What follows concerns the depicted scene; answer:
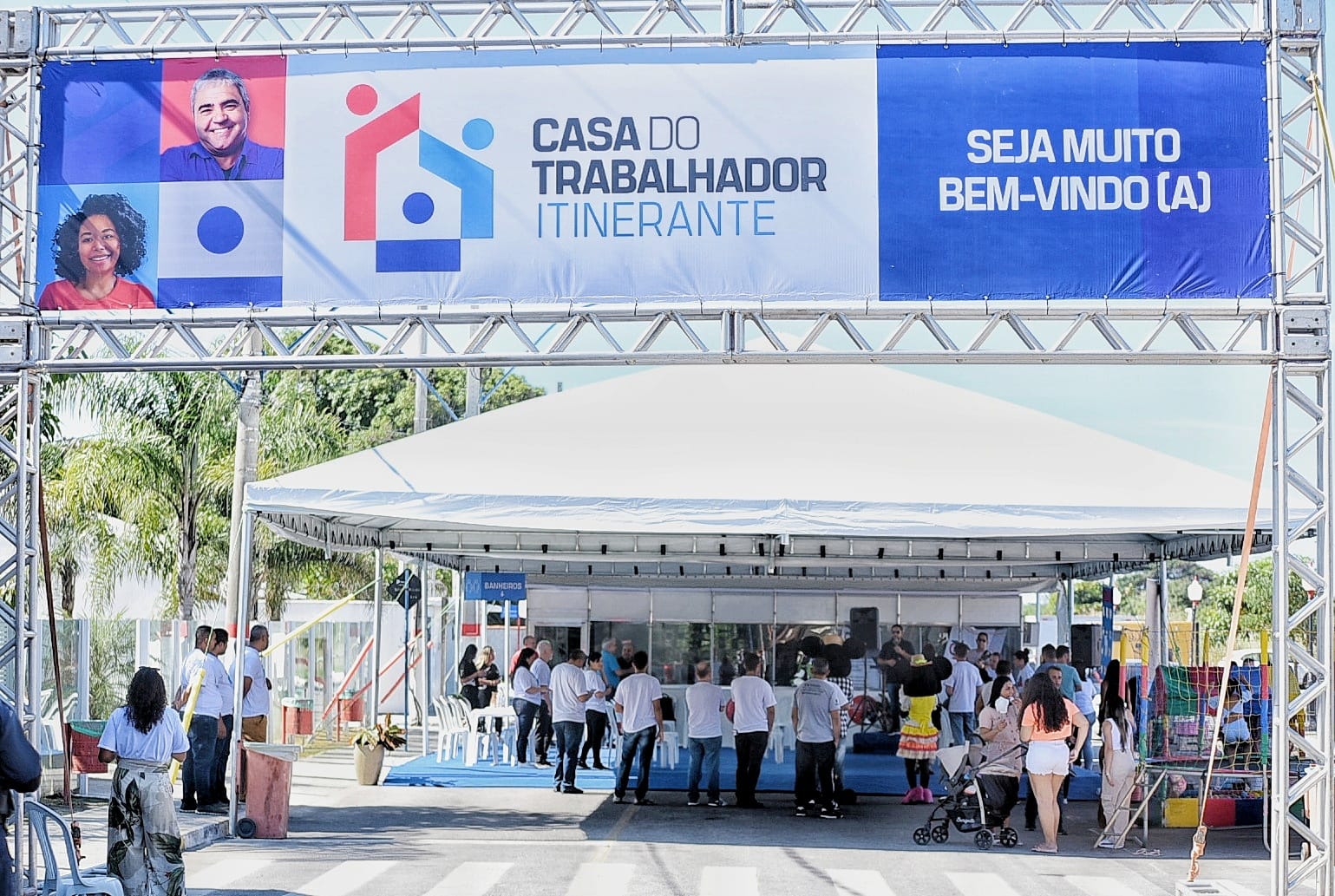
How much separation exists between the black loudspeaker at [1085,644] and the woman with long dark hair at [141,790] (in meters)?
17.2

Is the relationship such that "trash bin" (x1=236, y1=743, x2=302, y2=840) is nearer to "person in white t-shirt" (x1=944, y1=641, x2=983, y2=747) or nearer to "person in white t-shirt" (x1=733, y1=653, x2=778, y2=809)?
"person in white t-shirt" (x1=733, y1=653, x2=778, y2=809)

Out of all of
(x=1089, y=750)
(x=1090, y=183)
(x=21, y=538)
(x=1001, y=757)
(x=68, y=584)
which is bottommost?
(x=1089, y=750)

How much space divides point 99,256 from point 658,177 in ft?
→ 11.8

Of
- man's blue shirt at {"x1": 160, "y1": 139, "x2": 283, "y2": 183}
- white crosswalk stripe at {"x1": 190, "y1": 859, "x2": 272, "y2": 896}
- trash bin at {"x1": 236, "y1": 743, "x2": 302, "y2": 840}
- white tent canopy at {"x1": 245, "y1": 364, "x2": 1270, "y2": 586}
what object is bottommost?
white crosswalk stripe at {"x1": 190, "y1": 859, "x2": 272, "y2": 896}

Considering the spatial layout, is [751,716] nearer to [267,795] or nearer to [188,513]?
Result: [267,795]

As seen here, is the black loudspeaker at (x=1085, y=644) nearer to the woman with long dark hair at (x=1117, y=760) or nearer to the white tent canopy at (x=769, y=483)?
the white tent canopy at (x=769, y=483)

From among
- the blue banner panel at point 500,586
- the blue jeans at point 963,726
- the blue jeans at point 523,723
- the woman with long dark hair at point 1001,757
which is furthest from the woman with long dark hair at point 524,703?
the woman with long dark hair at point 1001,757

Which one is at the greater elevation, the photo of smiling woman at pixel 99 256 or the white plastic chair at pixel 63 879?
the photo of smiling woman at pixel 99 256

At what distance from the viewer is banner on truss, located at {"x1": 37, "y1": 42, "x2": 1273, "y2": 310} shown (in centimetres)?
961

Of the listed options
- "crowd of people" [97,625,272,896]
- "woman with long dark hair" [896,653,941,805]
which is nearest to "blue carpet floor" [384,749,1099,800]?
"woman with long dark hair" [896,653,941,805]

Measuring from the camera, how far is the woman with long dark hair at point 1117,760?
13750 mm

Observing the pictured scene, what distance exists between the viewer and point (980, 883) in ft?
38.1

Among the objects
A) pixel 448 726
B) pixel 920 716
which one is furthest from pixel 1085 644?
pixel 448 726

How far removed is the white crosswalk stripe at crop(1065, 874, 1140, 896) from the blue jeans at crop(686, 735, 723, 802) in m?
4.80
